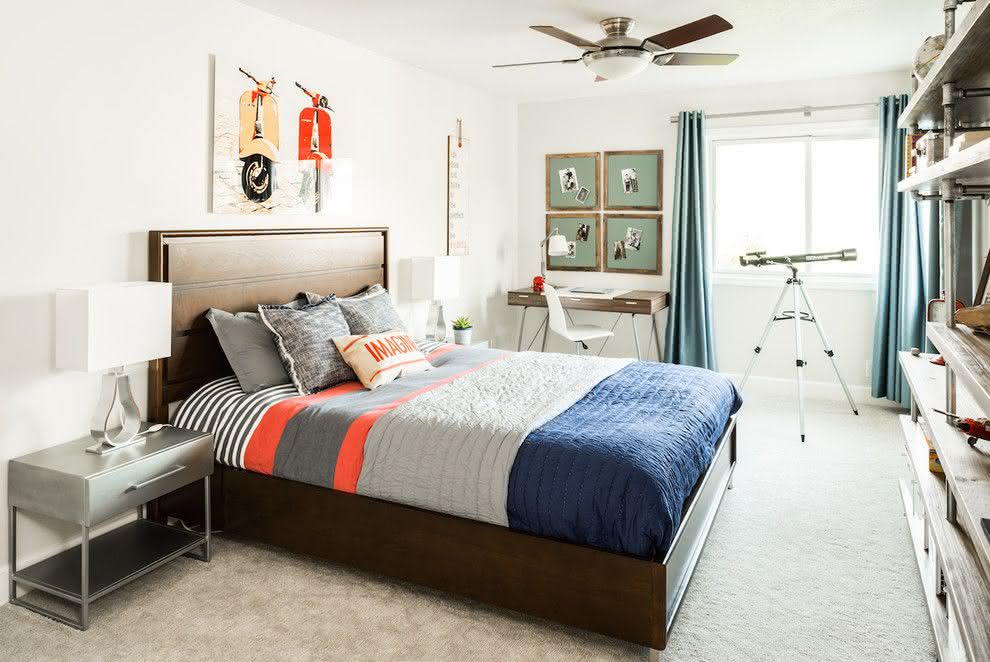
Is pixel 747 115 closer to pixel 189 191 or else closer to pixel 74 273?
pixel 189 191

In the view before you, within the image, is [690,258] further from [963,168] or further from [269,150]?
[963,168]

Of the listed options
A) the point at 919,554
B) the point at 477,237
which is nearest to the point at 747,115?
the point at 477,237

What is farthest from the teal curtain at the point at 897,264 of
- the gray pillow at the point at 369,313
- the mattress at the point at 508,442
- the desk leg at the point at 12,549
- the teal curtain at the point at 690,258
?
the desk leg at the point at 12,549

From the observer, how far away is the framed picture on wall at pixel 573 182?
6.20 m

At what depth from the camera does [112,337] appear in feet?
8.55

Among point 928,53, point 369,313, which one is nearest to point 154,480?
point 369,313

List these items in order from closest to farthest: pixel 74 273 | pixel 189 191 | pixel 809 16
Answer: pixel 74 273 → pixel 189 191 → pixel 809 16

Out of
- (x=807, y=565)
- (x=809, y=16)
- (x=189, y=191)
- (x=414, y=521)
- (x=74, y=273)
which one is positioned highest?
(x=809, y=16)

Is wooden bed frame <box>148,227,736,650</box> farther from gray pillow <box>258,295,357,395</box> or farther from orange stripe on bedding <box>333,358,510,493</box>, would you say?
gray pillow <box>258,295,357,395</box>

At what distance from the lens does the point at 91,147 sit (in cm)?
290

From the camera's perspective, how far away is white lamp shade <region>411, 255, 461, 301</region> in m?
4.81

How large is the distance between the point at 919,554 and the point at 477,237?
151 inches

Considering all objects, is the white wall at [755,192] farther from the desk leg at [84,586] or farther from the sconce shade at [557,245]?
the desk leg at [84,586]

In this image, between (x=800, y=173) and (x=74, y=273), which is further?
(x=800, y=173)
